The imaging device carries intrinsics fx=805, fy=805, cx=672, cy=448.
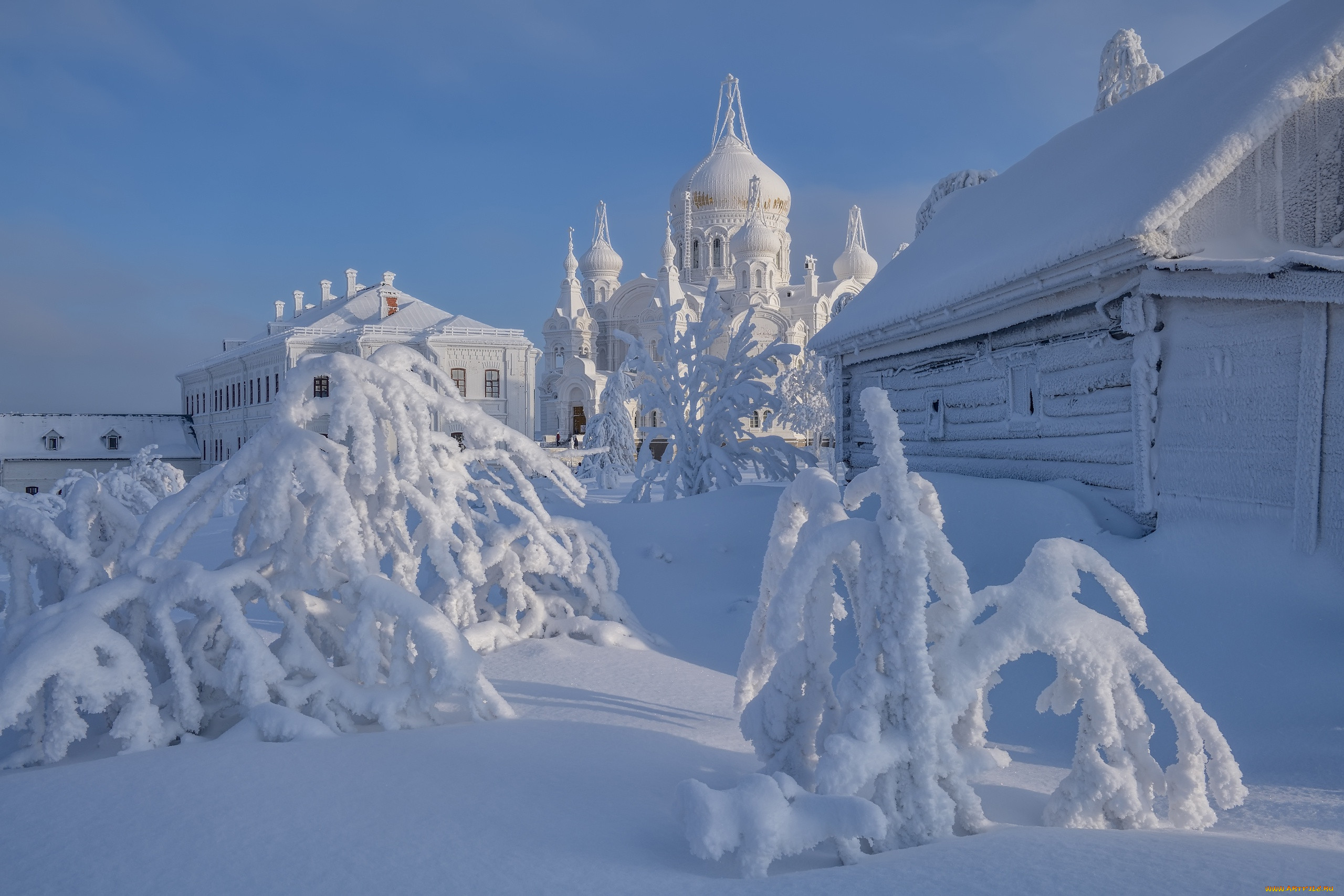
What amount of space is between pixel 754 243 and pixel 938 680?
51610mm

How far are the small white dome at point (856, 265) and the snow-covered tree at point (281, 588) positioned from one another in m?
57.0

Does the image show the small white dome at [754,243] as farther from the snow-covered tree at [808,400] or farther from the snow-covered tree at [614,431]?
the snow-covered tree at [614,431]

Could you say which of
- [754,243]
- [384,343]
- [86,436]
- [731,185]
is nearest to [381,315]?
[384,343]

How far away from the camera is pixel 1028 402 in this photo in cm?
878

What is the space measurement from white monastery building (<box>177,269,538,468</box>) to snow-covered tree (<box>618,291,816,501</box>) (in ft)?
79.5

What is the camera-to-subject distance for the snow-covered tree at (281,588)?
3799 millimetres

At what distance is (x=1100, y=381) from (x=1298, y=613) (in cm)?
280

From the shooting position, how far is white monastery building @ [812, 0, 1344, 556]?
5547 mm

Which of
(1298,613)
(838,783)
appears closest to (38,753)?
(838,783)

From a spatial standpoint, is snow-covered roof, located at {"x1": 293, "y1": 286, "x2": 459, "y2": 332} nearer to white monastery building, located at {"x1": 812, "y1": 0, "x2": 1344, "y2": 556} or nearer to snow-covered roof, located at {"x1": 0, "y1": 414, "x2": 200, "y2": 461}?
snow-covered roof, located at {"x1": 0, "y1": 414, "x2": 200, "y2": 461}

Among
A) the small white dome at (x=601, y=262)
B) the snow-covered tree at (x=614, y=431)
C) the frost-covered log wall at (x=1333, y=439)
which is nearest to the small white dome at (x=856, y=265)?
the small white dome at (x=601, y=262)

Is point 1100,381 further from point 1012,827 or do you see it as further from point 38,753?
point 38,753

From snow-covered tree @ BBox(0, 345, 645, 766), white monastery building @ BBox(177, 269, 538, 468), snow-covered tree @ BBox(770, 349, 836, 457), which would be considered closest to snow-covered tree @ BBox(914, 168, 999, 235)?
snow-covered tree @ BBox(0, 345, 645, 766)

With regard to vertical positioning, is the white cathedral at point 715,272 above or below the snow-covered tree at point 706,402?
above
